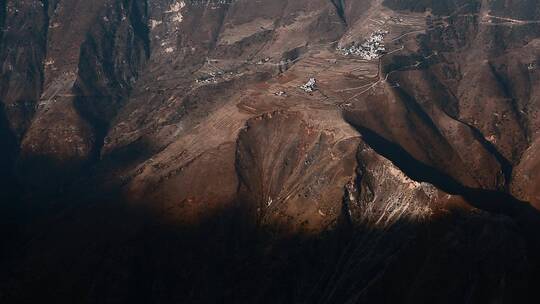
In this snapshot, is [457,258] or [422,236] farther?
[422,236]

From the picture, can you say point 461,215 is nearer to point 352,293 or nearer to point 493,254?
point 493,254

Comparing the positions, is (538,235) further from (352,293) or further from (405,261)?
(352,293)

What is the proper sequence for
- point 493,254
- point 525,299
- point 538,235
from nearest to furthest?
point 525,299 → point 493,254 → point 538,235

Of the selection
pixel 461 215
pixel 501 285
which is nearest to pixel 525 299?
pixel 501 285

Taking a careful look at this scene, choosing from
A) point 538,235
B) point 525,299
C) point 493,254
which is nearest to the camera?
point 525,299

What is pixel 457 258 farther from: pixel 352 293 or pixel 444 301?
pixel 352 293

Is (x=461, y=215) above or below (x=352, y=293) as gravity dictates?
above

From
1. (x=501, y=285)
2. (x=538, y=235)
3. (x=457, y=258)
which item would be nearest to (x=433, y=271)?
(x=457, y=258)

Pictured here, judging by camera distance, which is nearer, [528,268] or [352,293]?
[528,268]
